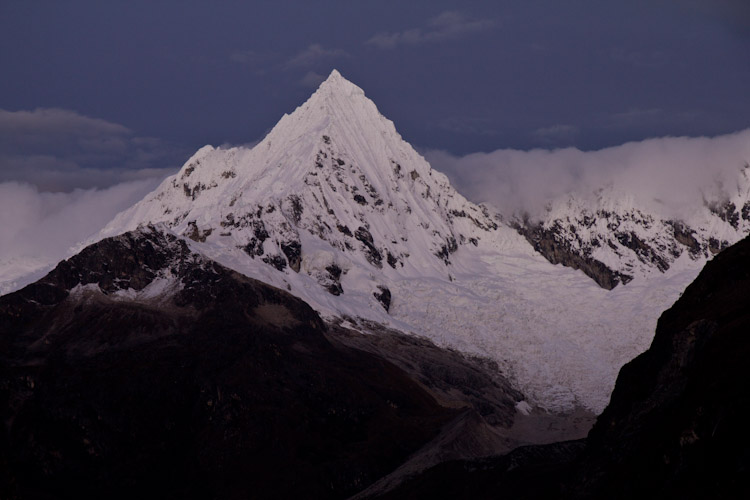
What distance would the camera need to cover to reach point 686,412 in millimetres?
97062

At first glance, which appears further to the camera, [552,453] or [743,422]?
[552,453]

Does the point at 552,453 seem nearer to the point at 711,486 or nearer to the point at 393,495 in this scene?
the point at 393,495

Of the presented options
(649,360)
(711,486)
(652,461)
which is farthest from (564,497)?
(711,486)

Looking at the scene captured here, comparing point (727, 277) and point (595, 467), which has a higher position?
point (727, 277)

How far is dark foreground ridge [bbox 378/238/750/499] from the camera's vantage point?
87250mm

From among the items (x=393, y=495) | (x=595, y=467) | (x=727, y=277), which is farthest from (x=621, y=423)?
(x=393, y=495)

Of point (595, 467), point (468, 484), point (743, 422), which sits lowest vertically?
point (468, 484)

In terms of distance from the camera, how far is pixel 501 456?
188 meters

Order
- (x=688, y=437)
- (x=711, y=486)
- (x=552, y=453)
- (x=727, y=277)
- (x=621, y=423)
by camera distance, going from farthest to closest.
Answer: (x=552, y=453) < (x=727, y=277) < (x=621, y=423) < (x=688, y=437) < (x=711, y=486)

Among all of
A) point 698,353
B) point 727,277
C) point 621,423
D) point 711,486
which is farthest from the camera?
point 727,277

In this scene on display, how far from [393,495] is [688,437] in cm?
10009

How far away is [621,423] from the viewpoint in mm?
118938

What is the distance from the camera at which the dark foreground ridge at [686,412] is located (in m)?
87.2

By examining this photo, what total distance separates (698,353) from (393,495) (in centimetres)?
8658
